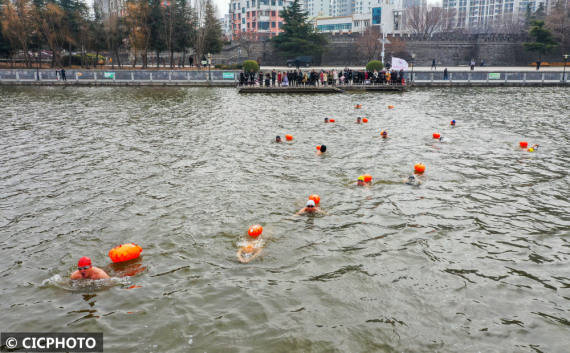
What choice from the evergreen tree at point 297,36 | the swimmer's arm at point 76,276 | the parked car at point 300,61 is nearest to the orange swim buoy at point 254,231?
the swimmer's arm at point 76,276

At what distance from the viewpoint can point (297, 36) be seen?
6925cm

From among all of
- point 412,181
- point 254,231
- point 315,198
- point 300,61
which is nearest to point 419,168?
point 412,181

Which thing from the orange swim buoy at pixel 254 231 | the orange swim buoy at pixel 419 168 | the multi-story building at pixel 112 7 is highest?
the multi-story building at pixel 112 7

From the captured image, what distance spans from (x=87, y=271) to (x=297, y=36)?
66455mm

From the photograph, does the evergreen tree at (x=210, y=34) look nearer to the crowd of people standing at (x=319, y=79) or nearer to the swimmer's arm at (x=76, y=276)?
the crowd of people standing at (x=319, y=79)

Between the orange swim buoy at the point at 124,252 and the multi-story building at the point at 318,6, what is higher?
the multi-story building at the point at 318,6

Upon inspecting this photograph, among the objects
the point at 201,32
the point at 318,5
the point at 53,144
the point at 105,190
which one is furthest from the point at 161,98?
the point at 318,5

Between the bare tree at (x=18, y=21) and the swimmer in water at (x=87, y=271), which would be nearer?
the swimmer in water at (x=87, y=271)

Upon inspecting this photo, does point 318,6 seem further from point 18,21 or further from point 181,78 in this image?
point 181,78

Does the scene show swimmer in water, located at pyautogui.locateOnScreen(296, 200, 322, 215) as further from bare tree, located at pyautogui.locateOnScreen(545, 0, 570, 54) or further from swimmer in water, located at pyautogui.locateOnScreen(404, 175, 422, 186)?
bare tree, located at pyautogui.locateOnScreen(545, 0, 570, 54)

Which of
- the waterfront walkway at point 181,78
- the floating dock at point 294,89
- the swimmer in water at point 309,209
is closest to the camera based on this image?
the swimmer in water at point 309,209

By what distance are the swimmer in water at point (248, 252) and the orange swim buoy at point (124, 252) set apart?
7.31ft

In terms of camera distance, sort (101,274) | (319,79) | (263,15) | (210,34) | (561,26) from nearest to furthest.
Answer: (101,274) < (319,79) < (210,34) < (561,26) < (263,15)

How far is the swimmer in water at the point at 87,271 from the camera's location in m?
8.02
